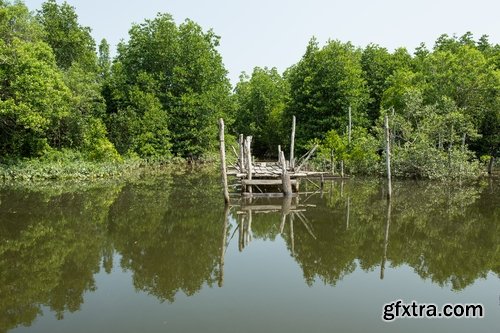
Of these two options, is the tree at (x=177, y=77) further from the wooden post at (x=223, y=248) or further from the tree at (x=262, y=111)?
the wooden post at (x=223, y=248)

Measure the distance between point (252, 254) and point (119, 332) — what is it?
5.36 metres

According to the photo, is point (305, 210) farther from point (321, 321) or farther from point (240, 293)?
point (321, 321)

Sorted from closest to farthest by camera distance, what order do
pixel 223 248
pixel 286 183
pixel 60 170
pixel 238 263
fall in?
pixel 238 263 → pixel 223 248 → pixel 286 183 → pixel 60 170

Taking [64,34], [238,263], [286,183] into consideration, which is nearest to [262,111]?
[64,34]

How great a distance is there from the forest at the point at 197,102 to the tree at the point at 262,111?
28 centimetres

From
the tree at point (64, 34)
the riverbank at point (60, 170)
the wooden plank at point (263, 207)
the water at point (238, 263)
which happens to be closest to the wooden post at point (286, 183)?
the water at point (238, 263)

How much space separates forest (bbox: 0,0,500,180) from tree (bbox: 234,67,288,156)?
28 cm

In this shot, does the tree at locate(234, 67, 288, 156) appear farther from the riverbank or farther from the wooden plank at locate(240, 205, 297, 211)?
the wooden plank at locate(240, 205, 297, 211)

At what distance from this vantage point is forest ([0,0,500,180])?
26500 mm

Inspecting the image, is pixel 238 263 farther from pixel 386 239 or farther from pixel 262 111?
pixel 262 111

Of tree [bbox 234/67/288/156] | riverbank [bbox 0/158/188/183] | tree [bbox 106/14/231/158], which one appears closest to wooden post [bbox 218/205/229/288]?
riverbank [bbox 0/158/188/183]

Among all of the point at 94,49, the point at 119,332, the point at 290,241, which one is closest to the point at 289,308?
the point at 119,332

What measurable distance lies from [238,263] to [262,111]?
1757 inches

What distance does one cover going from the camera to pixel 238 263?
35.5 ft
